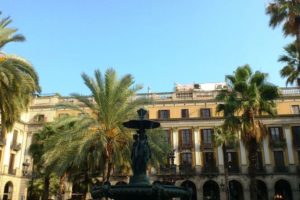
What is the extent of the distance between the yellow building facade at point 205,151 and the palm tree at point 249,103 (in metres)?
15.9

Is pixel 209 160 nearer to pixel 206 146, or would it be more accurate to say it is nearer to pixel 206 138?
pixel 206 146

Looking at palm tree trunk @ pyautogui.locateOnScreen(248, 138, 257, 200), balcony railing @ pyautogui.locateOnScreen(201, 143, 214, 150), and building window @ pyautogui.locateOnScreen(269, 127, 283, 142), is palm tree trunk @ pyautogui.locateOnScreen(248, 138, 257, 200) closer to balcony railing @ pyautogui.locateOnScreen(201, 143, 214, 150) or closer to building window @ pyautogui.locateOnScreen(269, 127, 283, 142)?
balcony railing @ pyautogui.locateOnScreen(201, 143, 214, 150)

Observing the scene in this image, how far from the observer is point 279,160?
44250mm

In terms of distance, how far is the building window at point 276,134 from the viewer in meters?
44.8

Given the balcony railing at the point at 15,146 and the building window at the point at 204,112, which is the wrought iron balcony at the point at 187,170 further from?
the balcony railing at the point at 15,146

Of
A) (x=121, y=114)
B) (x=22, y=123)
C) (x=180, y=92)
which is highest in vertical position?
(x=180, y=92)

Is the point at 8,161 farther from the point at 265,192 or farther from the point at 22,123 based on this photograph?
the point at 265,192

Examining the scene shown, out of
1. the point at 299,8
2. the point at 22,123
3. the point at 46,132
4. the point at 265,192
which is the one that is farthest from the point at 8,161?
the point at 299,8

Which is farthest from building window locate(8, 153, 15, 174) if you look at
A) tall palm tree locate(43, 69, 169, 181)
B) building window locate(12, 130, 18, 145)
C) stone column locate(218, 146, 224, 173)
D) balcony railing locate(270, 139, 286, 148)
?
balcony railing locate(270, 139, 286, 148)

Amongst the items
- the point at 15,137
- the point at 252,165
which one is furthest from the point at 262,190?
the point at 15,137

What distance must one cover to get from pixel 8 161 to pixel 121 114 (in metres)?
28.0

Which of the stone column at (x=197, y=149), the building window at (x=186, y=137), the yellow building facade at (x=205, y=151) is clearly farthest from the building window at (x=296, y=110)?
the building window at (x=186, y=137)

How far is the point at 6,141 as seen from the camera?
147 feet

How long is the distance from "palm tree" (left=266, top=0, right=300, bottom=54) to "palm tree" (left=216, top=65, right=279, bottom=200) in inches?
203
